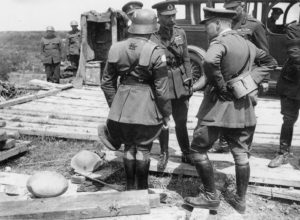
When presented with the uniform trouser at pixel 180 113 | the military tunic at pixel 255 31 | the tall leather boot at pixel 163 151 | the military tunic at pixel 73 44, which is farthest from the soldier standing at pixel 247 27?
the military tunic at pixel 73 44

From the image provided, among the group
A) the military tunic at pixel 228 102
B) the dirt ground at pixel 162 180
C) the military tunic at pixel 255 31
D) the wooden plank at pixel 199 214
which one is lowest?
the dirt ground at pixel 162 180

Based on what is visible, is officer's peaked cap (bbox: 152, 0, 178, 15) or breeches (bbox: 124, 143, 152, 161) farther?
officer's peaked cap (bbox: 152, 0, 178, 15)

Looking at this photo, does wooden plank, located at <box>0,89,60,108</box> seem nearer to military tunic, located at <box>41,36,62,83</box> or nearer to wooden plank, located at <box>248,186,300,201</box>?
military tunic, located at <box>41,36,62,83</box>

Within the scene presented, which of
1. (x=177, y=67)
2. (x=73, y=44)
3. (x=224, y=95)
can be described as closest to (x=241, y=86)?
(x=224, y=95)

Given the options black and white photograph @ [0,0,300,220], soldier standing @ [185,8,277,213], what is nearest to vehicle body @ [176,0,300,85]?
black and white photograph @ [0,0,300,220]

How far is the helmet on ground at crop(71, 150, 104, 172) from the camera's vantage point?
4496 mm

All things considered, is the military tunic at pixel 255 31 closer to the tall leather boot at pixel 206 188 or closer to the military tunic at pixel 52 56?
the tall leather boot at pixel 206 188

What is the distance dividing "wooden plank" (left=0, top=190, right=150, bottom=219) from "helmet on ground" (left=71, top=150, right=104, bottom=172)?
0.97m

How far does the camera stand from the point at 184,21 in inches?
396

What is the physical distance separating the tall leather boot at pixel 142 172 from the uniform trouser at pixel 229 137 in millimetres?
490

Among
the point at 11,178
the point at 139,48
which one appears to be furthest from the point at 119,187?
the point at 139,48

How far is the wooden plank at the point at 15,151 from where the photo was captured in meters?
4.97

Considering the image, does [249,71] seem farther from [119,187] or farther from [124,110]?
[119,187]

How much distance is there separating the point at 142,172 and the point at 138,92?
792 mm
